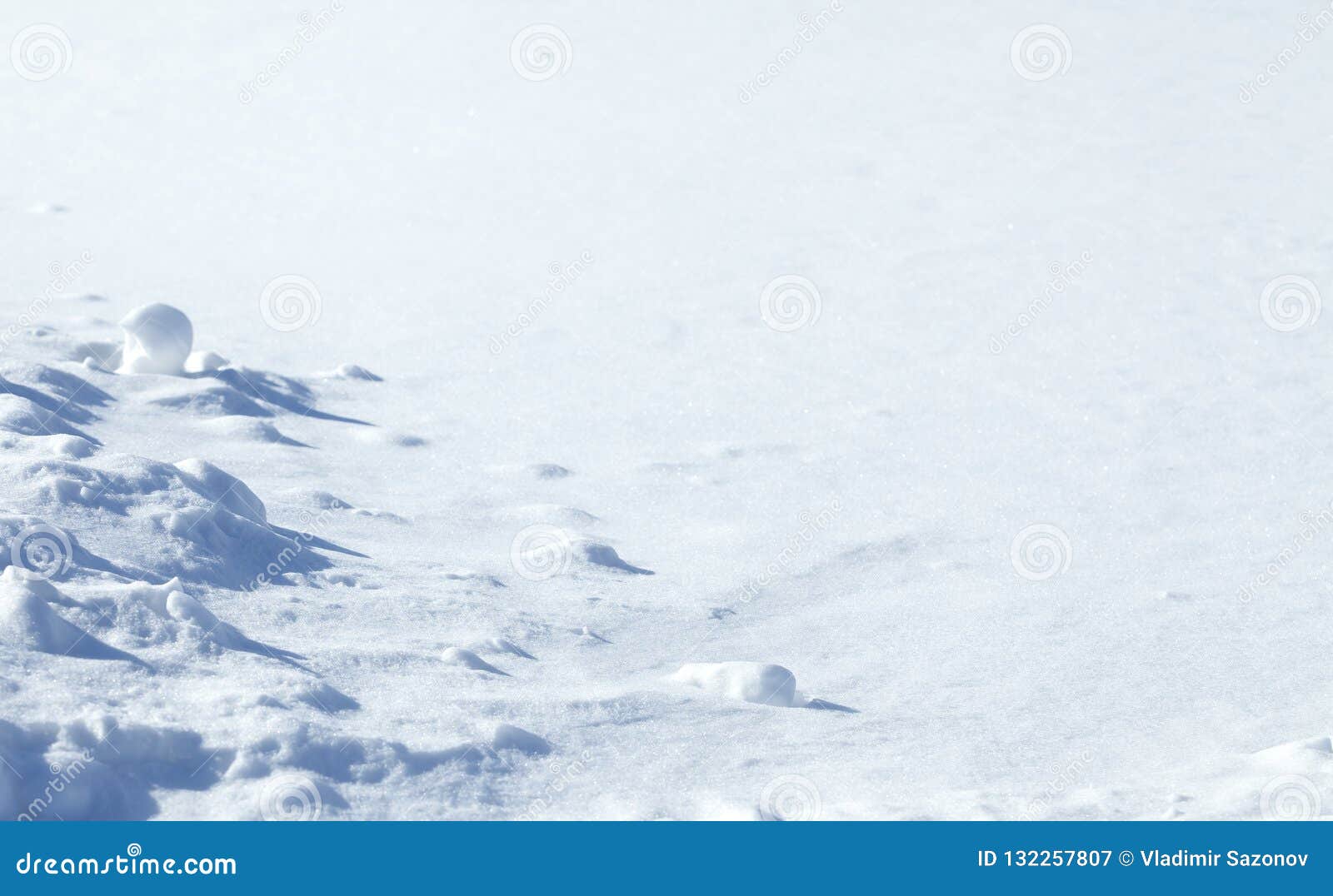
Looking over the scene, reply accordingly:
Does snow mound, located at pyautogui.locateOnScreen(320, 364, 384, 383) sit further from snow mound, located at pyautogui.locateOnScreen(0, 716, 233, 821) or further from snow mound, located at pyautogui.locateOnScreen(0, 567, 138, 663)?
snow mound, located at pyautogui.locateOnScreen(0, 716, 233, 821)

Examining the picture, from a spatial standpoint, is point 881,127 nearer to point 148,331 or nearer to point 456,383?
point 456,383

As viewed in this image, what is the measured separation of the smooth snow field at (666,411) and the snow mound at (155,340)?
2cm

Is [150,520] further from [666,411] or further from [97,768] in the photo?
[666,411]

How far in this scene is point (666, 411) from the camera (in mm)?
6199

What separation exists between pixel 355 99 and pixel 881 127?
441 centimetres

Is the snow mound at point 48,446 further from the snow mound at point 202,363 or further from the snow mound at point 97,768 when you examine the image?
the snow mound at point 202,363

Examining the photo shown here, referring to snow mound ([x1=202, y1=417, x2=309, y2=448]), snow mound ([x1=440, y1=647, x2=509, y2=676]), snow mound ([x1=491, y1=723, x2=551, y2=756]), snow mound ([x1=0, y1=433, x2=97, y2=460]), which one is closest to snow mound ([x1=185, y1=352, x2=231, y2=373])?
snow mound ([x1=202, y1=417, x2=309, y2=448])

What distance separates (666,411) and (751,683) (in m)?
3.13

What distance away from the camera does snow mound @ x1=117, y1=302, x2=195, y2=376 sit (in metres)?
Answer: 5.29

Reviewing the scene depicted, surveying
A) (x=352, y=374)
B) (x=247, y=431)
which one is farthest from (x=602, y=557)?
(x=352, y=374)

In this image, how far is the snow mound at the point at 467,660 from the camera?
3.08m

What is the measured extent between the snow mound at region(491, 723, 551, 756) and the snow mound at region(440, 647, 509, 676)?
378 millimetres

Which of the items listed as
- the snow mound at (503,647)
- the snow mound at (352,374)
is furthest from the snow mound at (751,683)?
the snow mound at (352,374)
